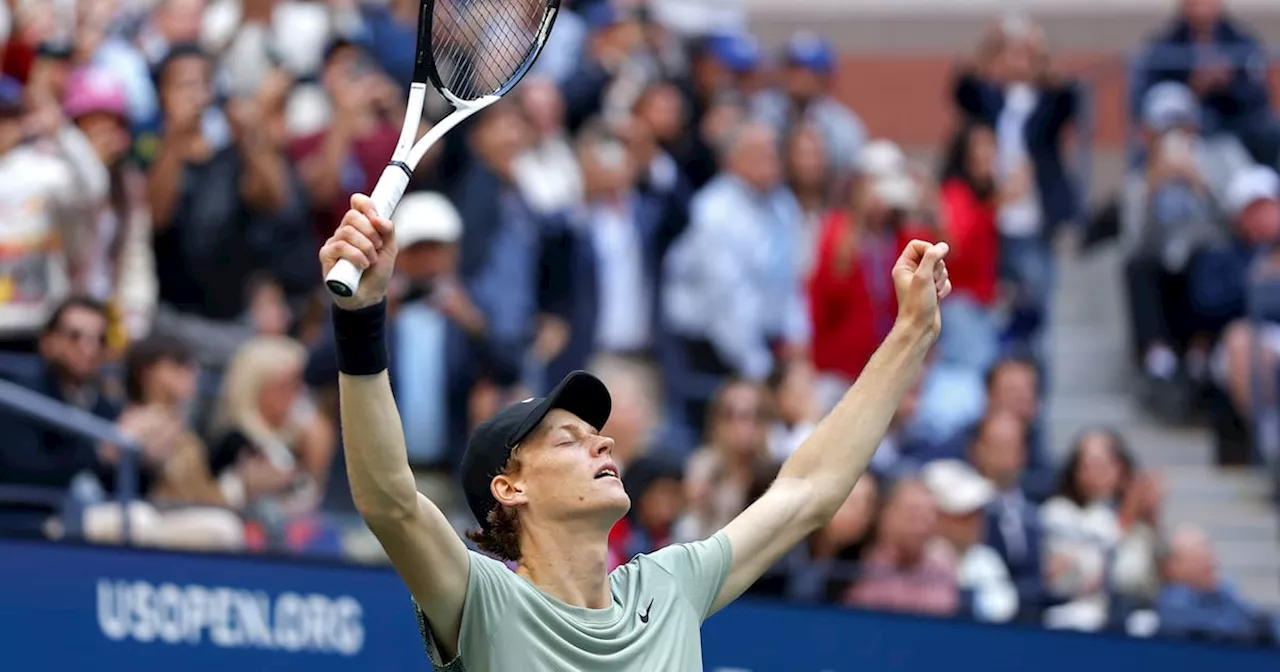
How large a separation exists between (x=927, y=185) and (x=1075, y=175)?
1512 millimetres

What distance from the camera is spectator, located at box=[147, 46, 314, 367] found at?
10211 millimetres

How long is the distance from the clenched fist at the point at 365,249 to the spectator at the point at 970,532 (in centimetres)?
508

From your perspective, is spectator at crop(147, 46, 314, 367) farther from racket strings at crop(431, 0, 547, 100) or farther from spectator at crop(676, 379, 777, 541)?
racket strings at crop(431, 0, 547, 100)

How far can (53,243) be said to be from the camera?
952 cm

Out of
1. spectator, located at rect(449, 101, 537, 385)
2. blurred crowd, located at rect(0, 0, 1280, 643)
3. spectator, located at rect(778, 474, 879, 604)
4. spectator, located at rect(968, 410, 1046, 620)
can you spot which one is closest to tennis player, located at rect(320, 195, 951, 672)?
blurred crowd, located at rect(0, 0, 1280, 643)

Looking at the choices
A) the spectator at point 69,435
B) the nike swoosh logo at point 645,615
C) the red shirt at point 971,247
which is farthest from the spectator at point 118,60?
the nike swoosh logo at point 645,615

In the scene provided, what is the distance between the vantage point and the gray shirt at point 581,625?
4.16m

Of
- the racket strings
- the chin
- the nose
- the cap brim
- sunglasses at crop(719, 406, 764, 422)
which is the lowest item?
sunglasses at crop(719, 406, 764, 422)

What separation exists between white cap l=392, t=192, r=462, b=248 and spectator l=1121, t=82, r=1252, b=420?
13.0ft

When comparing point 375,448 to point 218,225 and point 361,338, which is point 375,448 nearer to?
point 361,338

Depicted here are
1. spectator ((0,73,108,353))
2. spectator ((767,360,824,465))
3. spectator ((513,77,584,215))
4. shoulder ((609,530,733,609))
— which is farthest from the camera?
spectator ((513,77,584,215))

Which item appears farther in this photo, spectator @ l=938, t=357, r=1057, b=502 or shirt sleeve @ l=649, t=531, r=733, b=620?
spectator @ l=938, t=357, r=1057, b=502

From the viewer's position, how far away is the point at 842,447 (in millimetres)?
4816

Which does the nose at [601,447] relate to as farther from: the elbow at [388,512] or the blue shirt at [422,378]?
the blue shirt at [422,378]
